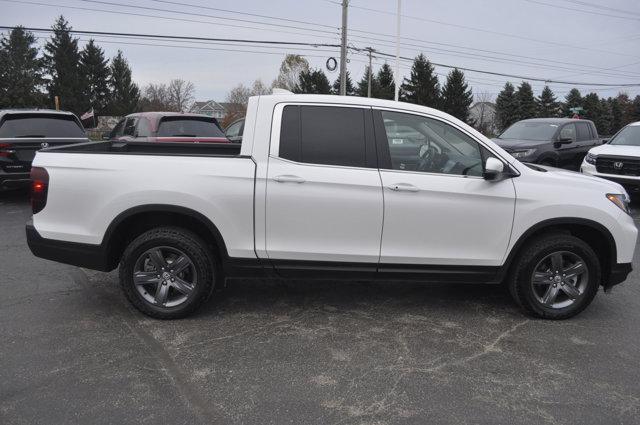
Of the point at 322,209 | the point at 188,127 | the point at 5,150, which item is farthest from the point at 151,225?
the point at 188,127

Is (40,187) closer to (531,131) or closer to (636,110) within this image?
(531,131)

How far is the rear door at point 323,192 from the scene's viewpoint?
4.17m

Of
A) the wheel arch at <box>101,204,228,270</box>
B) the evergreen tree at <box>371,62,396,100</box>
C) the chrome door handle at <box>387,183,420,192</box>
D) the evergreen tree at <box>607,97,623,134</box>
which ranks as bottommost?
the wheel arch at <box>101,204,228,270</box>

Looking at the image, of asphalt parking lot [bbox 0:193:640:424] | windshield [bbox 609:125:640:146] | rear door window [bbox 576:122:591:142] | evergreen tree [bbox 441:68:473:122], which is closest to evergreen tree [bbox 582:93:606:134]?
evergreen tree [bbox 441:68:473:122]

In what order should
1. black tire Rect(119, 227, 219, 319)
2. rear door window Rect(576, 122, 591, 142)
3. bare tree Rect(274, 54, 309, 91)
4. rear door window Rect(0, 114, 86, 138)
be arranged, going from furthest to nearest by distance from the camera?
bare tree Rect(274, 54, 309, 91)
rear door window Rect(576, 122, 591, 142)
rear door window Rect(0, 114, 86, 138)
black tire Rect(119, 227, 219, 319)

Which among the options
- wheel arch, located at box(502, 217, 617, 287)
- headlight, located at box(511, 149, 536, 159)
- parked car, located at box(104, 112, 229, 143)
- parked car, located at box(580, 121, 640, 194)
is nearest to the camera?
wheel arch, located at box(502, 217, 617, 287)

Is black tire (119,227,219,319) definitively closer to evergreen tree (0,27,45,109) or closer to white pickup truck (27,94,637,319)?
white pickup truck (27,94,637,319)

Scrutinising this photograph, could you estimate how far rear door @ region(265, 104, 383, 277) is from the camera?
417cm

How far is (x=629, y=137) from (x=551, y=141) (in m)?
1.58

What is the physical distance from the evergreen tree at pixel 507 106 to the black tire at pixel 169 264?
60.7 metres

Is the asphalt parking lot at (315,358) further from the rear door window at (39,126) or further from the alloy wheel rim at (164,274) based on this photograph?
the rear door window at (39,126)

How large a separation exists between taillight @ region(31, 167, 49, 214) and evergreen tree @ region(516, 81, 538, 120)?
61523 mm

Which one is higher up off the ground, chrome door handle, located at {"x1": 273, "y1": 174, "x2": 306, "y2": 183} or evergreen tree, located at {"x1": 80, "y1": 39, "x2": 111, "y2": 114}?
evergreen tree, located at {"x1": 80, "y1": 39, "x2": 111, "y2": 114}

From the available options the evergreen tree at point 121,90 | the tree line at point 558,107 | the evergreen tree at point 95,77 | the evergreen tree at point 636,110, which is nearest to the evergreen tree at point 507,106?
the tree line at point 558,107
